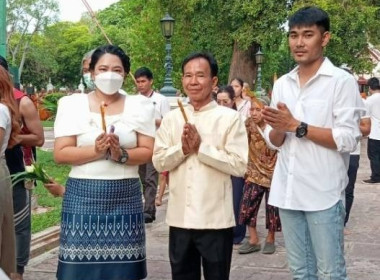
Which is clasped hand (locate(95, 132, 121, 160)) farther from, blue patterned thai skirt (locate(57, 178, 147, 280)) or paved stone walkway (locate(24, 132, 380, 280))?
paved stone walkway (locate(24, 132, 380, 280))

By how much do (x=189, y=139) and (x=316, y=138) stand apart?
2.39 feet

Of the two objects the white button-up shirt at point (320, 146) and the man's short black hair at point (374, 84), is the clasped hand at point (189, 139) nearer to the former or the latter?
the white button-up shirt at point (320, 146)

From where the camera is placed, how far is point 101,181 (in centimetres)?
397

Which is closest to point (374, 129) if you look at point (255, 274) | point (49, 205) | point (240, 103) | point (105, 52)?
point (240, 103)

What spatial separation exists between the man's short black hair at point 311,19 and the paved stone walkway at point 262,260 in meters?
2.87

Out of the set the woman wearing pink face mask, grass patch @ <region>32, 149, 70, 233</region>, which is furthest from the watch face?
grass patch @ <region>32, 149, 70, 233</region>

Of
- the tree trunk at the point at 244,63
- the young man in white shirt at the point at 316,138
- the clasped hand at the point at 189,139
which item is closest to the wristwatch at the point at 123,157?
the clasped hand at the point at 189,139

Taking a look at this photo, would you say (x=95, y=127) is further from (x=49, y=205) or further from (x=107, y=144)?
(x=49, y=205)

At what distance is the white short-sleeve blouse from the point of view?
157 inches

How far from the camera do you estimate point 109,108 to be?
4.09m

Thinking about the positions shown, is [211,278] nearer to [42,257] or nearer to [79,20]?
[42,257]

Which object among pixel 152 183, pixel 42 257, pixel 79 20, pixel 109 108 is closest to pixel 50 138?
pixel 152 183

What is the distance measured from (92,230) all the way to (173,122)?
807 millimetres

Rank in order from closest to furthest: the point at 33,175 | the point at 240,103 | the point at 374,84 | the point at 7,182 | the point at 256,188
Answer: the point at 7,182 < the point at 33,175 < the point at 256,188 < the point at 240,103 < the point at 374,84
